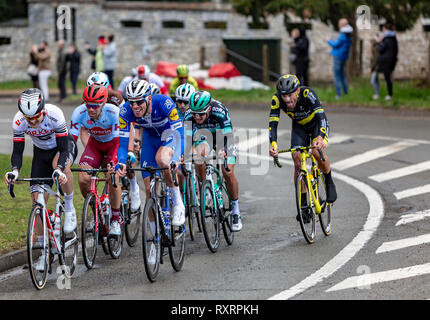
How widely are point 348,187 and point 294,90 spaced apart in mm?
4141

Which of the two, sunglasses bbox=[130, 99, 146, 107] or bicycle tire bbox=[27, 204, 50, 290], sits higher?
sunglasses bbox=[130, 99, 146, 107]

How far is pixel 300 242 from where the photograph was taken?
11094 mm

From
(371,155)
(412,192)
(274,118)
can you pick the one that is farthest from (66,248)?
(371,155)

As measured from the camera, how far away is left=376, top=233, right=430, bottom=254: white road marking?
34.1 feet

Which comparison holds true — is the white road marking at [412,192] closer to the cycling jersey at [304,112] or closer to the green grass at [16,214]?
the cycling jersey at [304,112]

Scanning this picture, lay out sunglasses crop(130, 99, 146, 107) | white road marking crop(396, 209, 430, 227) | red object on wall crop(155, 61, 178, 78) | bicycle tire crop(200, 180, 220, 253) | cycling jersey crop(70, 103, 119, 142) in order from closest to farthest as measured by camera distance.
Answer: sunglasses crop(130, 99, 146, 107) < bicycle tire crop(200, 180, 220, 253) < cycling jersey crop(70, 103, 119, 142) < white road marking crop(396, 209, 430, 227) < red object on wall crop(155, 61, 178, 78)

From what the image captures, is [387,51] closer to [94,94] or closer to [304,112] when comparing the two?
[304,112]

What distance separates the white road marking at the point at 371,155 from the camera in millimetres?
17016

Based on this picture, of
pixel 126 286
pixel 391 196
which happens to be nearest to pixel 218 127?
pixel 126 286

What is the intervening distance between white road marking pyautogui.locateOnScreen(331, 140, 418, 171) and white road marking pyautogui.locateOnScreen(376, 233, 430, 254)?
584 centimetres

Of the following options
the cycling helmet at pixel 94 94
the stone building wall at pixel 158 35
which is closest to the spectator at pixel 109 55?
the stone building wall at pixel 158 35

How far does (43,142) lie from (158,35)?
30.1 m

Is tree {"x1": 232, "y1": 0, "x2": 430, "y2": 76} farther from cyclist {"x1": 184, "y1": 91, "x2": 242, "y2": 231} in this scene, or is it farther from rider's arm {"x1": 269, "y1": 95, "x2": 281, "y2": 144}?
cyclist {"x1": 184, "y1": 91, "x2": 242, "y2": 231}

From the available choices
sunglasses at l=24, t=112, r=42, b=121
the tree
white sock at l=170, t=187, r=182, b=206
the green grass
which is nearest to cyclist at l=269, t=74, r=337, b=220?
white sock at l=170, t=187, r=182, b=206
